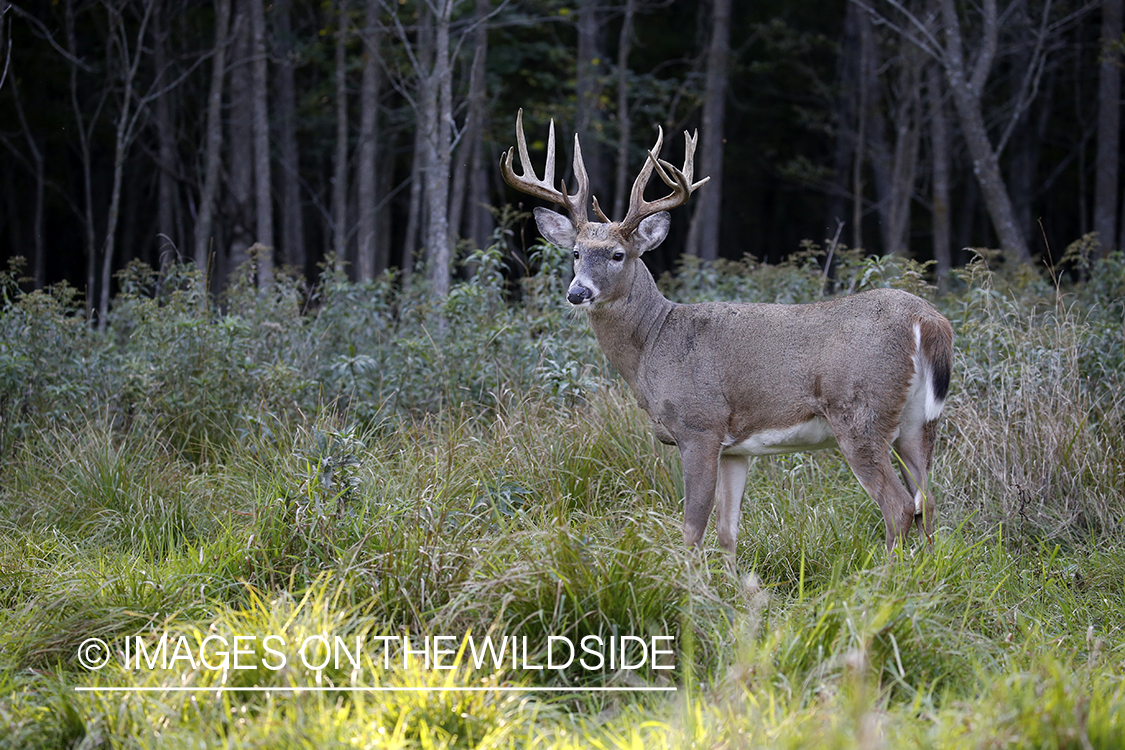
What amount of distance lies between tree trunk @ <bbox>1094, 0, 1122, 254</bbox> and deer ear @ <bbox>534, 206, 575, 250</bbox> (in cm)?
1151

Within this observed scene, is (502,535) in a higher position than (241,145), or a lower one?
lower

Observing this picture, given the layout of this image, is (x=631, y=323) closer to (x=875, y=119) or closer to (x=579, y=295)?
(x=579, y=295)

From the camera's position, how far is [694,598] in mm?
3352

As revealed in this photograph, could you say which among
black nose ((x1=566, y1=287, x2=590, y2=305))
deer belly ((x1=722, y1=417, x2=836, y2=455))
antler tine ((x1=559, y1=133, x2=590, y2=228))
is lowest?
deer belly ((x1=722, y1=417, x2=836, y2=455))

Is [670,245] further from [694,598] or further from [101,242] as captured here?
[694,598]

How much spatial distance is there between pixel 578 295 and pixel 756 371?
89 centimetres

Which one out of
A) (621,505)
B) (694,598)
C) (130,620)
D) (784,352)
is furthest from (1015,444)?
(130,620)

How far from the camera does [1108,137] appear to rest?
14.9 meters

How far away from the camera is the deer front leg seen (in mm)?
4449

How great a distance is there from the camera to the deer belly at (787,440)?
4.45 meters

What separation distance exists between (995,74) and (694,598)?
2051cm

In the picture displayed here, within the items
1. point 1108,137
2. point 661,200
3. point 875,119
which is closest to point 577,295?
point 661,200

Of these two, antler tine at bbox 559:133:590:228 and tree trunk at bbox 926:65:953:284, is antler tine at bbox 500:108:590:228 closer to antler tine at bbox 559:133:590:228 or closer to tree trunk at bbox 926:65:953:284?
antler tine at bbox 559:133:590:228

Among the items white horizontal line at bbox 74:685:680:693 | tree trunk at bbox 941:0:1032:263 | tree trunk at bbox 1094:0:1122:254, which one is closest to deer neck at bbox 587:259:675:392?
white horizontal line at bbox 74:685:680:693
